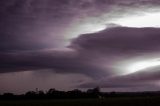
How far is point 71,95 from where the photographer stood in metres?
184

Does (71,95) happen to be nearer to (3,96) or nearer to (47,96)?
(47,96)

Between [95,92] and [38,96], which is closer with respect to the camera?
[38,96]

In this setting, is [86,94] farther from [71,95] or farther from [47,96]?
[47,96]

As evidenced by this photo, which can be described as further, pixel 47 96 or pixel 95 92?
pixel 95 92

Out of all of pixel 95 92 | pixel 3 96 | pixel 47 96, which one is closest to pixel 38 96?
pixel 47 96

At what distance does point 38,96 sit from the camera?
17762 cm

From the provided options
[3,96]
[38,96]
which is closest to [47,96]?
[38,96]

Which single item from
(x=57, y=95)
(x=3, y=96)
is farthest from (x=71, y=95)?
(x=3, y=96)

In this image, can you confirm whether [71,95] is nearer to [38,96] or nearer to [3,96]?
[38,96]

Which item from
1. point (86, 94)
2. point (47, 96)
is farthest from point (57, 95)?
point (86, 94)

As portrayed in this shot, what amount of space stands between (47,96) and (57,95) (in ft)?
16.1

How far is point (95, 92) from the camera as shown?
19500 cm

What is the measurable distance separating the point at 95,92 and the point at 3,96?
46825mm

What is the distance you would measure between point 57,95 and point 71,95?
7.78 meters
